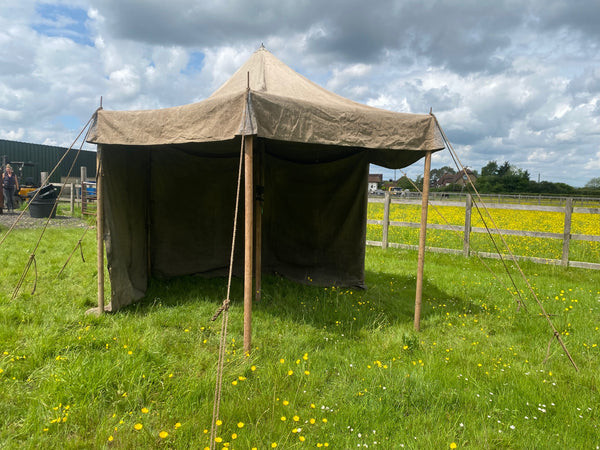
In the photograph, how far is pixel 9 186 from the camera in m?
13.6

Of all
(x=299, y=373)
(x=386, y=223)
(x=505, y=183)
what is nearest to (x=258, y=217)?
(x=299, y=373)

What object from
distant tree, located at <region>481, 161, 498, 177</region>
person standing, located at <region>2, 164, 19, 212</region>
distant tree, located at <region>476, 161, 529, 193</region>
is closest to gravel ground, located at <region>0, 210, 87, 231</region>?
person standing, located at <region>2, 164, 19, 212</region>

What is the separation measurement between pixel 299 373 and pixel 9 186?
14923 millimetres

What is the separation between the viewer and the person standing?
13320 mm

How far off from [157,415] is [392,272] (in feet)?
16.6

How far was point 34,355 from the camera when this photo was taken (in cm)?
309

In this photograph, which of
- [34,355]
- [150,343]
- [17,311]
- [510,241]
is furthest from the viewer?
[510,241]

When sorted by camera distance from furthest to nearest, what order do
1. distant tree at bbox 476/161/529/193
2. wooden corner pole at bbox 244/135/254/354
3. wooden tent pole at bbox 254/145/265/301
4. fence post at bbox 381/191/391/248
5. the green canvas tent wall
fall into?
1. distant tree at bbox 476/161/529/193
2. fence post at bbox 381/191/391/248
3. wooden tent pole at bbox 254/145/265/301
4. the green canvas tent wall
5. wooden corner pole at bbox 244/135/254/354

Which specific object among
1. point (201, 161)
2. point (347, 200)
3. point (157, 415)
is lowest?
point (157, 415)

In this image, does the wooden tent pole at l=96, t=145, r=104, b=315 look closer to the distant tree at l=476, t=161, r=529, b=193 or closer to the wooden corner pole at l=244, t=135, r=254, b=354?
the wooden corner pole at l=244, t=135, r=254, b=354

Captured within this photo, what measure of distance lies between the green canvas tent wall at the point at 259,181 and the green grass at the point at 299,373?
83 cm

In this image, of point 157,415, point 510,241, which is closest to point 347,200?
point 157,415

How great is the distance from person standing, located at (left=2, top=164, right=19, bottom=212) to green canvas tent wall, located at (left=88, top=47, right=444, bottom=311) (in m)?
11.2

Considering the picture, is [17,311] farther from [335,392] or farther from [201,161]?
[335,392]
